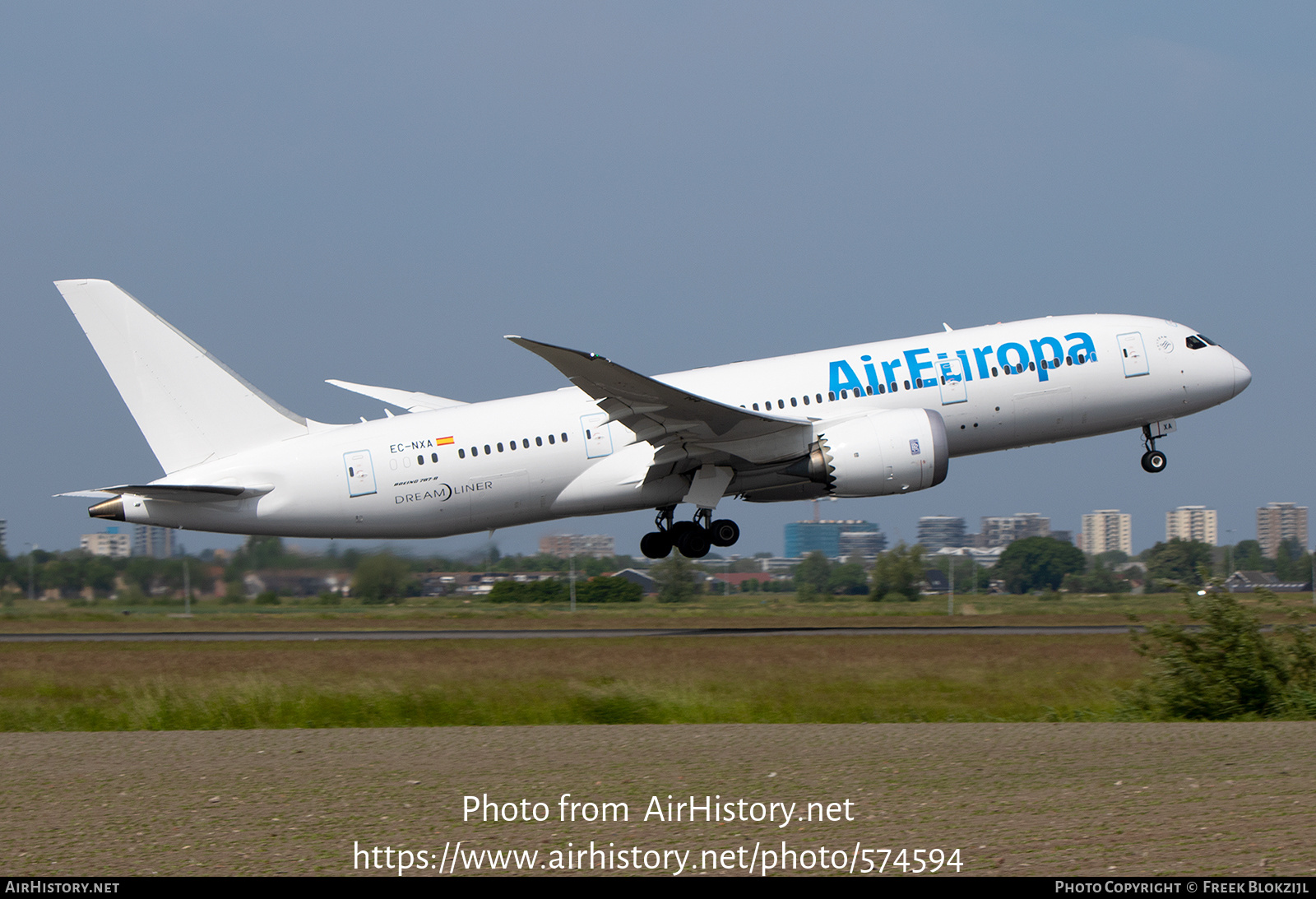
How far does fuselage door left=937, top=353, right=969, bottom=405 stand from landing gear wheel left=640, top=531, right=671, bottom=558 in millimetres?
7578

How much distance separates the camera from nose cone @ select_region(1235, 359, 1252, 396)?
32000 mm

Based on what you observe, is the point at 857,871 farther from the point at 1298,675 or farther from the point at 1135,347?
the point at 1135,347

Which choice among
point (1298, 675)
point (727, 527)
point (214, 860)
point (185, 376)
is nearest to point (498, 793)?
point (214, 860)

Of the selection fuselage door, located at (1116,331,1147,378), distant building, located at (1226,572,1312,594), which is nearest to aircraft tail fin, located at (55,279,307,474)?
fuselage door, located at (1116,331,1147,378)

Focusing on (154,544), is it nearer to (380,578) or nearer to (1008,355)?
(380,578)

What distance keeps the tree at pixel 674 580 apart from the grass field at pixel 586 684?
42.5 feet

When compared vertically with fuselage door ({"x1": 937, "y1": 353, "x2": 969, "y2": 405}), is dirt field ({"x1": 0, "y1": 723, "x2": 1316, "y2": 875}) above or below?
below

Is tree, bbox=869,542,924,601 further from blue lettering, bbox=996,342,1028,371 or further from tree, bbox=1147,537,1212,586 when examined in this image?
blue lettering, bbox=996,342,1028,371

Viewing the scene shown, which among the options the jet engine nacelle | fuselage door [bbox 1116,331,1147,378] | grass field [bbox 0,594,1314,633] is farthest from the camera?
grass field [bbox 0,594,1314,633]

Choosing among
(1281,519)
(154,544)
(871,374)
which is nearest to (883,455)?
(871,374)

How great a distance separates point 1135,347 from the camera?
30.8 metres

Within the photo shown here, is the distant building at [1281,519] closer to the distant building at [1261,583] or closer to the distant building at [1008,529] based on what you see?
the distant building at [1008,529]

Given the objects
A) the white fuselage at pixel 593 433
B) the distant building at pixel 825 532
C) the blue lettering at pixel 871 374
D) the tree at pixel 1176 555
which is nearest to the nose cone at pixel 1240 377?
the white fuselage at pixel 593 433
